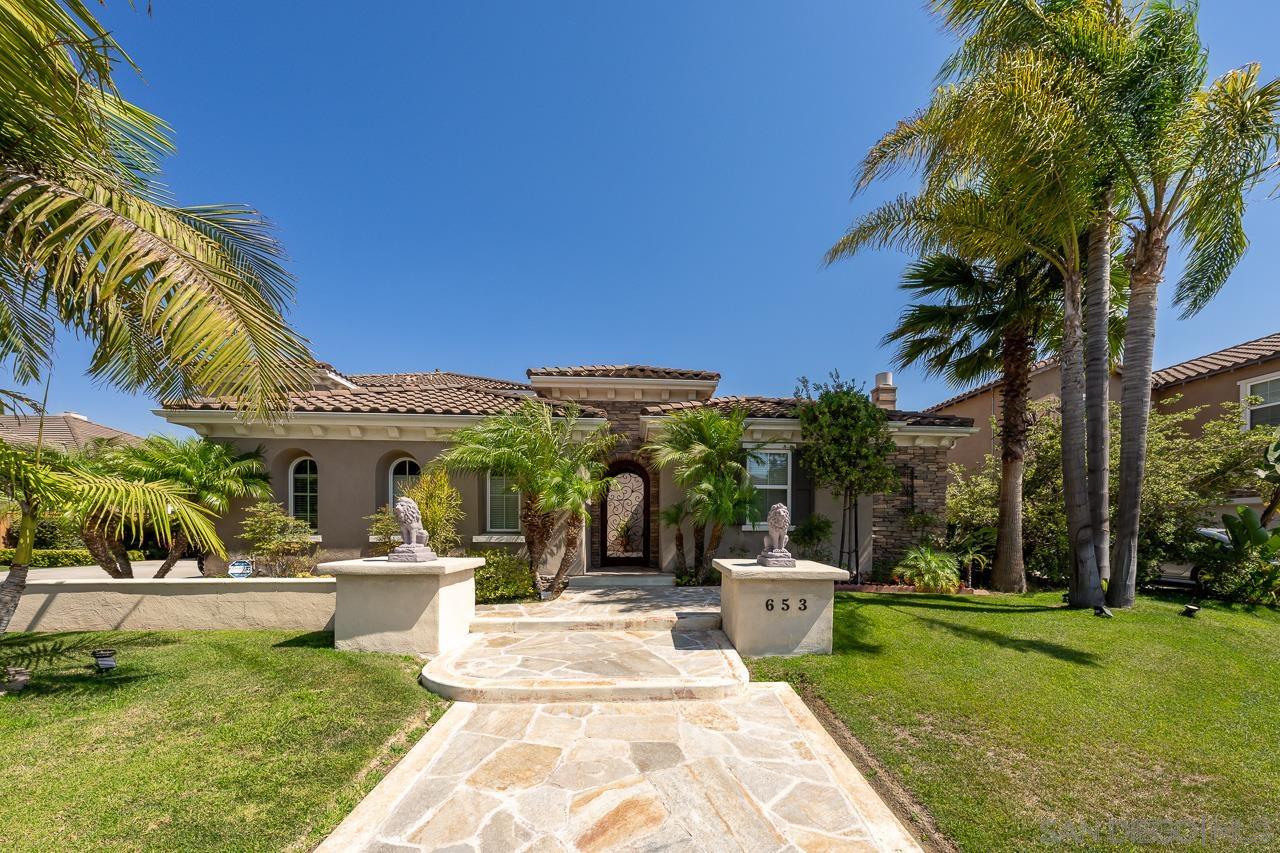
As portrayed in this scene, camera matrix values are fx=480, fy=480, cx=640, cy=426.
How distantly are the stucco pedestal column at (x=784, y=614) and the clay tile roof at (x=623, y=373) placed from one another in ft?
26.4

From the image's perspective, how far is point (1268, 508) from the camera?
1155 centimetres

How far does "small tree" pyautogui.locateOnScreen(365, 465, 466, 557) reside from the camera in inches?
397

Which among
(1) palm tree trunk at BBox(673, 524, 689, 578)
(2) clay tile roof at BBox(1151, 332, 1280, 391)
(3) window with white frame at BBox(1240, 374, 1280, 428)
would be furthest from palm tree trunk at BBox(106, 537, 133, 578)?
(3) window with white frame at BBox(1240, 374, 1280, 428)

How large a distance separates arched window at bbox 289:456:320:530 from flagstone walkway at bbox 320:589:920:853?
717 centimetres

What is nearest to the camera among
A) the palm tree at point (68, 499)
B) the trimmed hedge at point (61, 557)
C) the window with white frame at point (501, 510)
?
the palm tree at point (68, 499)

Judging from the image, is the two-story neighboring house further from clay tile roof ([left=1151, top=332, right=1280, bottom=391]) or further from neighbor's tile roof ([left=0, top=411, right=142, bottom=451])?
neighbor's tile roof ([left=0, top=411, right=142, bottom=451])

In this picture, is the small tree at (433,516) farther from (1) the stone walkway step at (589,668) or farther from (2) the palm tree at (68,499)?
(2) the palm tree at (68,499)

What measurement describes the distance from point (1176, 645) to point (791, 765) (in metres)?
7.02

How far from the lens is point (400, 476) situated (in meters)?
11.8

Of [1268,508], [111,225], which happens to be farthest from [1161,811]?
[1268,508]

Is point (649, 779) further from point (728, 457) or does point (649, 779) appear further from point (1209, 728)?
point (728, 457)

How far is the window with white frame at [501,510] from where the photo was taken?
1152 cm

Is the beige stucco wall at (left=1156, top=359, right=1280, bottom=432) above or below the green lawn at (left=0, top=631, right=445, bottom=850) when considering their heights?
above

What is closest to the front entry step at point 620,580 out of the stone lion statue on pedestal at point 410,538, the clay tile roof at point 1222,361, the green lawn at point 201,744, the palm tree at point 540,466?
the palm tree at point 540,466
